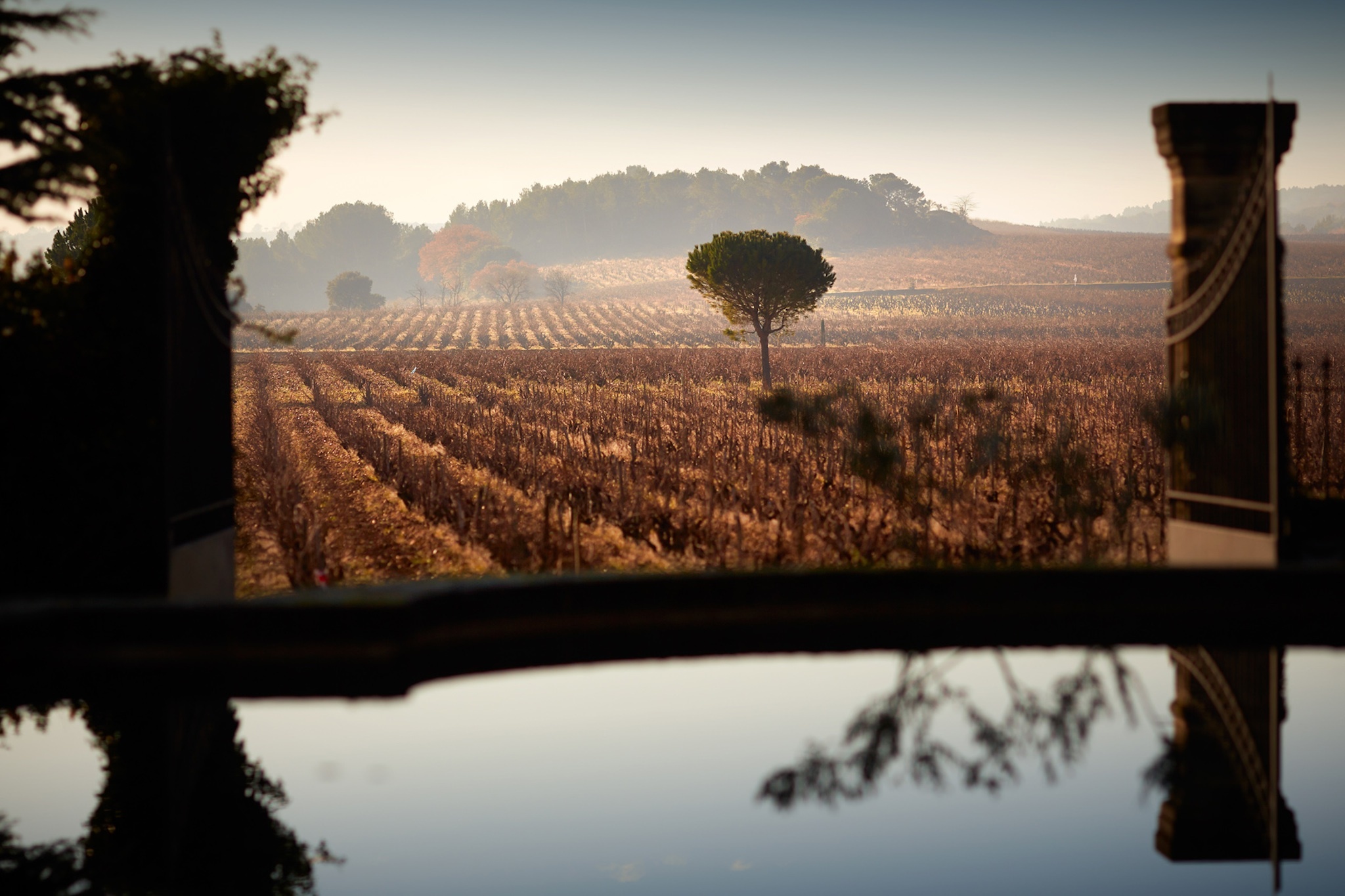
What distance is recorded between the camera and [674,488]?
1576 cm

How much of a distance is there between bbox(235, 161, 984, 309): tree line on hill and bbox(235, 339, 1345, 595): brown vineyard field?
466 ft

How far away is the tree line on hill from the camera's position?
16900 cm

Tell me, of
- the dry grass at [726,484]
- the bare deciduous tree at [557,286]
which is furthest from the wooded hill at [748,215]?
the dry grass at [726,484]

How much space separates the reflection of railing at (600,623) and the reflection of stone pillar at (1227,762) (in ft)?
2.50

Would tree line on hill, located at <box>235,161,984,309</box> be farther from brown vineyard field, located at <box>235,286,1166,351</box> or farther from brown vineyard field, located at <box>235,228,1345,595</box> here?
brown vineyard field, located at <box>235,228,1345,595</box>

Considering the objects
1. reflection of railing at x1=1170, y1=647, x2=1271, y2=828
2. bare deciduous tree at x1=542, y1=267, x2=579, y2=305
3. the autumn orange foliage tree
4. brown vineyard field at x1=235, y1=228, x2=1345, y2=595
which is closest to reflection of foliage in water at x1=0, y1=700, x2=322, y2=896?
brown vineyard field at x1=235, y1=228, x2=1345, y2=595

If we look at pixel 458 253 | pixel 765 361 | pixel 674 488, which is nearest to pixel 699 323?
pixel 765 361

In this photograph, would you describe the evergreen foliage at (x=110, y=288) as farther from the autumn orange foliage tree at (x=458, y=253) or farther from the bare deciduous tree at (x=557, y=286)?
the autumn orange foliage tree at (x=458, y=253)

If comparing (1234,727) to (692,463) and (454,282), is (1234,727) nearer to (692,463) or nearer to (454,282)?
(692,463)

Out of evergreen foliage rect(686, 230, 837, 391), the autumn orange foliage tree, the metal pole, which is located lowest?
the metal pole

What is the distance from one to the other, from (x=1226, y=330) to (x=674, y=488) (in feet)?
24.6

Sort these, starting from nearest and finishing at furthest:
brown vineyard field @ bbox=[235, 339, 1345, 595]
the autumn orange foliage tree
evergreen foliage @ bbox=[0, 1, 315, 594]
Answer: evergreen foliage @ bbox=[0, 1, 315, 594] → brown vineyard field @ bbox=[235, 339, 1345, 595] → the autumn orange foliage tree

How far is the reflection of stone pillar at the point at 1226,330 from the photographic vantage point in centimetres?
963

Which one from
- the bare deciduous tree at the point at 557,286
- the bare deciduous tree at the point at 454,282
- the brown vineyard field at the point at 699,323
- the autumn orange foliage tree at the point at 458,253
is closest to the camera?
the brown vineyard field at the point at 699,323
